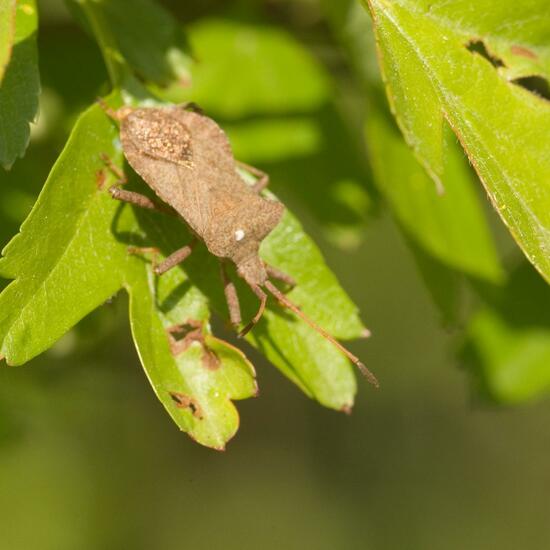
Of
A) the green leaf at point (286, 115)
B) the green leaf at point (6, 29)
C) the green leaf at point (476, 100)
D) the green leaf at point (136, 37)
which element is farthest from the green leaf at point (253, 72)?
the green leaf at point (6, 29)

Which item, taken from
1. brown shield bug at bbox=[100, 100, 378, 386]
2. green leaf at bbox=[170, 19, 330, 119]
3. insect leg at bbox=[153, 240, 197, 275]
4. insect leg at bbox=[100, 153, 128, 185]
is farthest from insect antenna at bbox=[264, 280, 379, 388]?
green leaf at bbox=[170, 19, 330, 119]

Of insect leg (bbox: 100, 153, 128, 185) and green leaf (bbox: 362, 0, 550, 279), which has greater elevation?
green leaf (bbox: 362, 0, 550, 279)

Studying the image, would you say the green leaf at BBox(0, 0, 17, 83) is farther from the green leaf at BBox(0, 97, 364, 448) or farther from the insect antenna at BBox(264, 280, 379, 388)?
the insect antenna at BBox(264, 280, 379, 388)

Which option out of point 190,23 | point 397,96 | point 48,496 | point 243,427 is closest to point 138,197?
point 397,96

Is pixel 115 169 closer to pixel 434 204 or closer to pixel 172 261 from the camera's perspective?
pixel 172 261

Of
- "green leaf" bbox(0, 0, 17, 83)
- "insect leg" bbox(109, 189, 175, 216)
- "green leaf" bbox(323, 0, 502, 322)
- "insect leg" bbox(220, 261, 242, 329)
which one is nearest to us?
"green leaf" bbox(0, 0, 17, 83)

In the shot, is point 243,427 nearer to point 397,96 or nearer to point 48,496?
point 48,496
